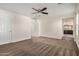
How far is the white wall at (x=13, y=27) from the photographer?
7.84ft

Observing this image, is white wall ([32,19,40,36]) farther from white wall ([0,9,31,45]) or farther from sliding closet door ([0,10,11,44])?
sliding closet door ([0,10,11,44])

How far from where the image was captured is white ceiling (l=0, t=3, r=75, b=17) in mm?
2344

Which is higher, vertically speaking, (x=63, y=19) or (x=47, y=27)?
(x=63, y=19)

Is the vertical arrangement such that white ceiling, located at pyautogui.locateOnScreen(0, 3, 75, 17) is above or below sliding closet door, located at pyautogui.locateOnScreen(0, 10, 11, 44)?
above

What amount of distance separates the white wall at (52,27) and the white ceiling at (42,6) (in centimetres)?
16

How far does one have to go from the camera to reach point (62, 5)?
2.37m

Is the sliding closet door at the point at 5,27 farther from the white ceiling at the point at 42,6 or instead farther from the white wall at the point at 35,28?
the white wall at the point at 35,28

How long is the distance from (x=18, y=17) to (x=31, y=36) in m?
0.57

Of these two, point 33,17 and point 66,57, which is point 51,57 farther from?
point 33,17

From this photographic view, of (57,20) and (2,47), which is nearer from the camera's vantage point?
(2,47)

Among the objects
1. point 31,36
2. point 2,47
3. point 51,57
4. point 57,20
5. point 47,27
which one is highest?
point 57,20

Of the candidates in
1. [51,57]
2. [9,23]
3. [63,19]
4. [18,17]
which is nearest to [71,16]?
[63,19]

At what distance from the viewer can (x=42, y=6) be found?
2.38m

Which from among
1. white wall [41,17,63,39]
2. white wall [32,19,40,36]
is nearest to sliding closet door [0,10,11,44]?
white wall [32,19,40,36]
